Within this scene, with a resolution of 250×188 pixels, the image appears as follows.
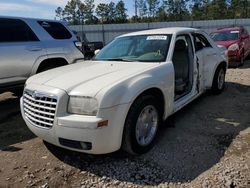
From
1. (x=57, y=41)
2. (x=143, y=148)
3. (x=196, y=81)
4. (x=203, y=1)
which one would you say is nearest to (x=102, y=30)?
(x=57, y=41)

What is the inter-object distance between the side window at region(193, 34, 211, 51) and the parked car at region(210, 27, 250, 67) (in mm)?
5078

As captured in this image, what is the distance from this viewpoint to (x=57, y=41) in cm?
727

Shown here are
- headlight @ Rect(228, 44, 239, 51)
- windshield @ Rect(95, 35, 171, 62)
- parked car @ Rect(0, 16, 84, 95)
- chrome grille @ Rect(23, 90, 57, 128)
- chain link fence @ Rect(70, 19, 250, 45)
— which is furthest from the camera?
chain link fence @ Rect(70, 19, 250, 45)

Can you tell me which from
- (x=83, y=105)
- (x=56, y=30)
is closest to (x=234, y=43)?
(x=56, y=30)

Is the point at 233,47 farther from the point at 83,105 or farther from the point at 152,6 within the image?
the point at 152,6

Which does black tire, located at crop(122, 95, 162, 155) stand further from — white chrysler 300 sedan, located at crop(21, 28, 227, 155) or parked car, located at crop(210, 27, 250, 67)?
parked car, located at crop(210, 27, 250, 67)

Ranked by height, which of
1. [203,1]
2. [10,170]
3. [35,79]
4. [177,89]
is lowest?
[10,170]

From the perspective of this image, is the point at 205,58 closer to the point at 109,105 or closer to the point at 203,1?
the point at 109,105

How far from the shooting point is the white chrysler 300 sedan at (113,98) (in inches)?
137

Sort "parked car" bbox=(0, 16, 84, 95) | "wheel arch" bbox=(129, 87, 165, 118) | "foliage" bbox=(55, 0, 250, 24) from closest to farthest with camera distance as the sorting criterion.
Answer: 1. "wheel arch" bbox=(129, 87, 165, 118)
2. "parked car" bbox=(0, 16, 84, 95)
3. "foliage" bbox=(55, 0, 250, 24)

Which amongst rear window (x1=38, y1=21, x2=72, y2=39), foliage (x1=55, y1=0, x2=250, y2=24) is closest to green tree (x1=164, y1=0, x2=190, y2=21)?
foliage (x1=55, y1=0, x2=250, y2=24)

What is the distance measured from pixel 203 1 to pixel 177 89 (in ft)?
216

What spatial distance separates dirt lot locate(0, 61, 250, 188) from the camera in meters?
3.54

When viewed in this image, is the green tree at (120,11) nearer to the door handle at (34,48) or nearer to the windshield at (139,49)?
the door handle at (34,48)
